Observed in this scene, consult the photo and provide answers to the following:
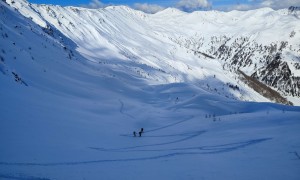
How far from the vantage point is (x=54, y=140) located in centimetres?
1611

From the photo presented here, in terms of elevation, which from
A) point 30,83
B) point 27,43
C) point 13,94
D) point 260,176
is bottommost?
point 260,176

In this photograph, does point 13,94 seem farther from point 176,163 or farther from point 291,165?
point 291,165

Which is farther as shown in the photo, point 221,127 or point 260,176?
point 221,127

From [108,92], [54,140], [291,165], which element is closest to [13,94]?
[54,140]

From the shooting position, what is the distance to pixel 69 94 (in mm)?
31797

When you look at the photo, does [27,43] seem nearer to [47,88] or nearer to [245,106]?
[47,88]

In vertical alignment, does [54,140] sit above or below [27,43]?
below

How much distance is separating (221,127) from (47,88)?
54.8ft

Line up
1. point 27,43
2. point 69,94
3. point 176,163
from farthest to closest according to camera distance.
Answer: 1. point 27,43
2. point 69,94
3. point 176,163

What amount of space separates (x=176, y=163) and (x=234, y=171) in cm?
270

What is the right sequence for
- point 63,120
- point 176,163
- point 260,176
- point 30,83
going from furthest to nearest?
point 30,83 → point 63,120 → point 176,163 → point 260,176

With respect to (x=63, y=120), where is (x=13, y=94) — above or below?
above

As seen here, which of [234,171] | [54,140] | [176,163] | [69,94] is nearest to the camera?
[234,171]

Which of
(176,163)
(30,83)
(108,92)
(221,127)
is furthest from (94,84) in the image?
(176,163)
